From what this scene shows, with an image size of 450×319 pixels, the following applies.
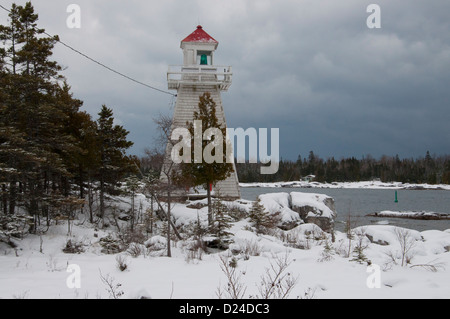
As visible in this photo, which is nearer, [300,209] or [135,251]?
[135,251]

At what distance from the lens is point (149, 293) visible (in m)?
7.40

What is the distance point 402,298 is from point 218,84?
22464 millimetres

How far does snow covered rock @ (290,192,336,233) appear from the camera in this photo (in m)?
23.2

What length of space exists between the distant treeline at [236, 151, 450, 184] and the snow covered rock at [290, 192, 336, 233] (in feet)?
313

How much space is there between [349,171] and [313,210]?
406 feet

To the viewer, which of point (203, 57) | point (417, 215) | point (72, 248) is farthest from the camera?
point (417, 215)

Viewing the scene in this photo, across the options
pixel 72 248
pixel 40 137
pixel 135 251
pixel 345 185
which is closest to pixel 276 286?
pixel 135 251

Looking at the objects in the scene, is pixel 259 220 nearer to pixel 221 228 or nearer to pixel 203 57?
pixel 221 228

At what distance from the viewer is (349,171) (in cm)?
14025

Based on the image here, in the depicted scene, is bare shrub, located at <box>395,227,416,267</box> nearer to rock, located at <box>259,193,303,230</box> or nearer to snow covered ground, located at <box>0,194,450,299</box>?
snow covered ground, located at <box>0,194,450,299</box>

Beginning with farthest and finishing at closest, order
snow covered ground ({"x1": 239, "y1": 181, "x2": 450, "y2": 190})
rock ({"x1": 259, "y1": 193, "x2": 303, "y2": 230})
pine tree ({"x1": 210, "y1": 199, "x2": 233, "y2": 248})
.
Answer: snow covered ground ({"x1": 239, "y1": 181, "x2": 450, "y2": 190}), rock ({"x1": 259, "y1": 193, "x2": 303, "y2": 230}), pine tree ({"x1": 210, "y1": 199, "x2": 233, "y2": 248})

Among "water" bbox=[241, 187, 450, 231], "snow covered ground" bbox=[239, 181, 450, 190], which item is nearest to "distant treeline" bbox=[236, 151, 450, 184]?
"snow covered ground" bbox=[239, 181, 450, 190]

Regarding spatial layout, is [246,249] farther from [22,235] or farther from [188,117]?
[188,117]

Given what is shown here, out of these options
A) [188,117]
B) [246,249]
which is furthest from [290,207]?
[246,249]
